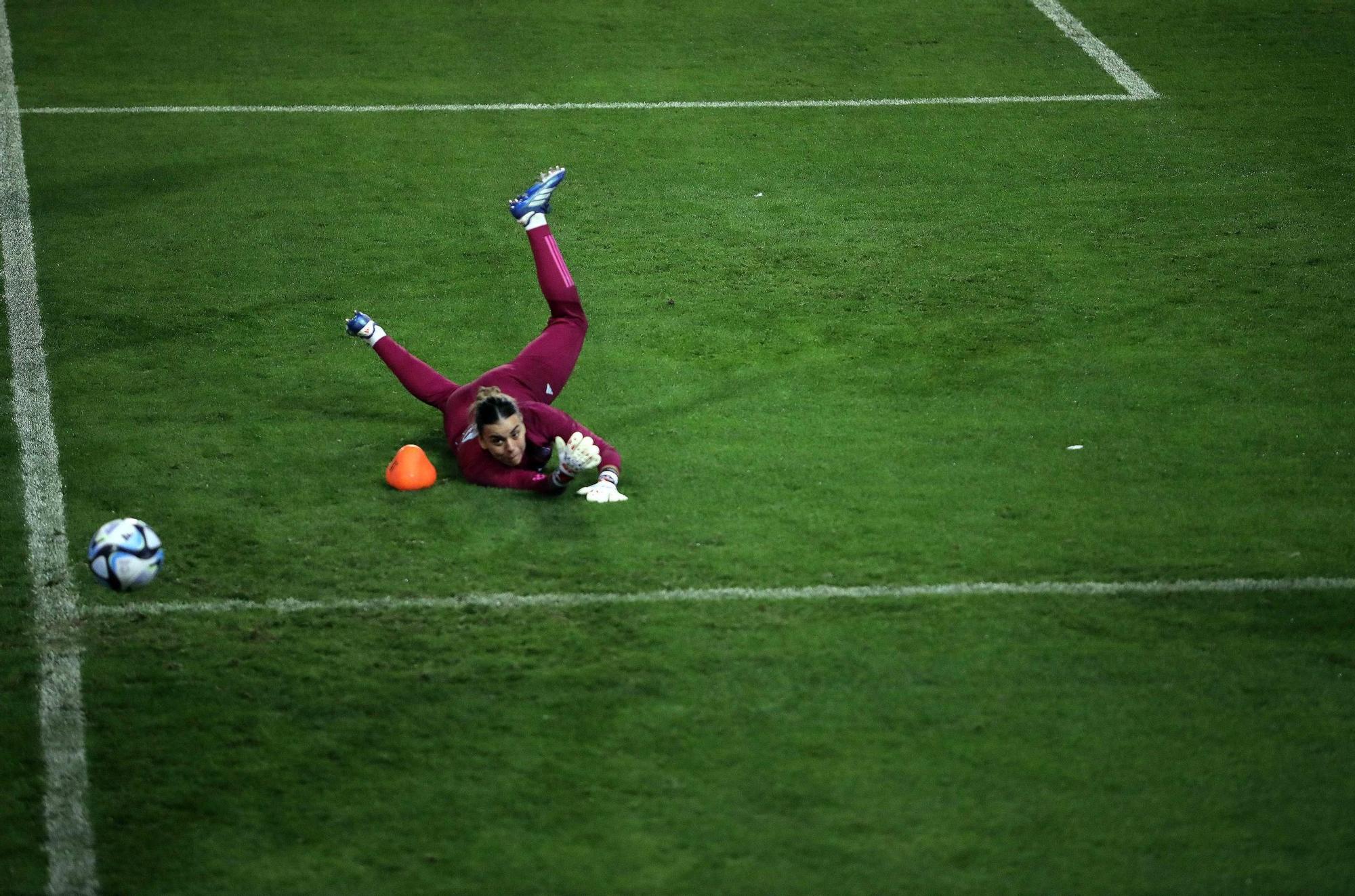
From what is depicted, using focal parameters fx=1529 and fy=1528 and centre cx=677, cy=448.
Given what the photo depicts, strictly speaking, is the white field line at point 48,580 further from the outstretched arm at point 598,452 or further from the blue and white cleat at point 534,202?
the blue and white cleat at point 534,202

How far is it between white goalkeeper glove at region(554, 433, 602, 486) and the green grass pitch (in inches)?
7.8

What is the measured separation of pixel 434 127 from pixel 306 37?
272 centimetres

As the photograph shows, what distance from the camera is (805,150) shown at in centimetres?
1181

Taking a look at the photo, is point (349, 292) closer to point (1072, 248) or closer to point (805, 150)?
point (805, 150)

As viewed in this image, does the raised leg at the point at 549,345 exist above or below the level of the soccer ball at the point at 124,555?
above

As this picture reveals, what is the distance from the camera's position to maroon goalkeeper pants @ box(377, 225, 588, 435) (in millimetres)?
7812

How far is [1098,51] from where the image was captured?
13.8 m

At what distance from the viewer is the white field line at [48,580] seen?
5449 mm

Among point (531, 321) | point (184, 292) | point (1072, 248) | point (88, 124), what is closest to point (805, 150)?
point (1072, 248)

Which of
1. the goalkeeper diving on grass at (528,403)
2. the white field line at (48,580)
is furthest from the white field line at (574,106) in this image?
the goalkeeper diving on grass at (528,403)

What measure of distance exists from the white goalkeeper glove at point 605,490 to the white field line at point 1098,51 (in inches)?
290

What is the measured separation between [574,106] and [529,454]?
595 cm

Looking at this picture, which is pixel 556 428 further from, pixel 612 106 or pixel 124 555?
pixel 612 106

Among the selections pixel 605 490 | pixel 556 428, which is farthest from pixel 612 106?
pixel 605 490
